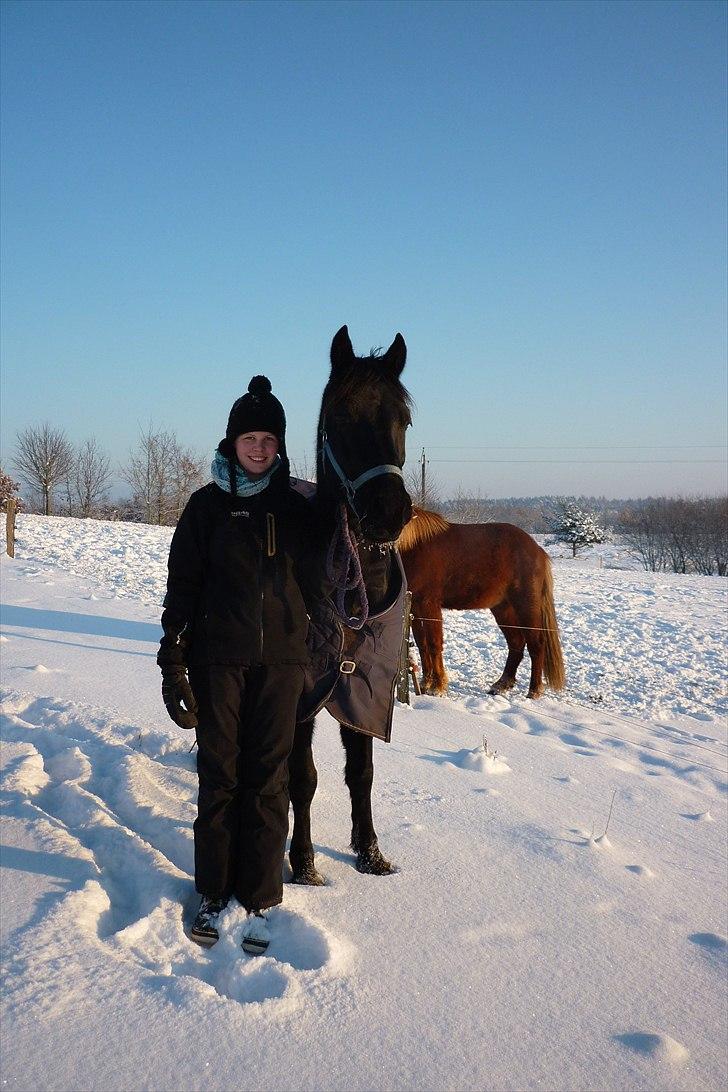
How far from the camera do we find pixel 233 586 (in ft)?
7.06

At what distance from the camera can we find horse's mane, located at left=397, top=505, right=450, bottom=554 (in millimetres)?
5586

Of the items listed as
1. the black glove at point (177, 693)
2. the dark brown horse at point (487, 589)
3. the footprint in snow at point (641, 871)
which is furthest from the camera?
the dark brown horse at point (487, 589)

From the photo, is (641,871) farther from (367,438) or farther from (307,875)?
(367,438)

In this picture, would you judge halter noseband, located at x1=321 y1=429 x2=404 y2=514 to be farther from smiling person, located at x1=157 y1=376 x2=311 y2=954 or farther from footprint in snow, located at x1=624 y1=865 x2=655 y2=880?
footprint in snow, located at x1=624 y1=865 x2=655 y2=880

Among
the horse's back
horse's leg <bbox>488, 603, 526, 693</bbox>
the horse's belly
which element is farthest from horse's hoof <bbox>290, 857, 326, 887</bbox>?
horse's leg <bbox>488, 603, 526, 693</bbox>

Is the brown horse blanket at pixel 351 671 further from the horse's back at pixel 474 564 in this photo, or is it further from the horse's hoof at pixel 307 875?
the horse's back at pixel 474 564

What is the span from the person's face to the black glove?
659mm

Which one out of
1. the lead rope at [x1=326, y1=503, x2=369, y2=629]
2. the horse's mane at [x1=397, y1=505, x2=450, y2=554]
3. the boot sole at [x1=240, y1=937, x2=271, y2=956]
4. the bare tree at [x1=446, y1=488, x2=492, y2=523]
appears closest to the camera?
the boot sole at [x1=240, y1=937, x2=271, y2=956]

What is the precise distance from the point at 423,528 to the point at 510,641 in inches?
71.2

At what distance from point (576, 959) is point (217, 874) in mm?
1106

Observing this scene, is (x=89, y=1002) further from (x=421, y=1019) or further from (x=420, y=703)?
(x=420, y=703)

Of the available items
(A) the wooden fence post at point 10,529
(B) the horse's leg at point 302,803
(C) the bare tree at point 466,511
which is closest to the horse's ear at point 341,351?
(B) the horse's leg at point 302,803

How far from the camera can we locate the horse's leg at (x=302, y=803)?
97.0 inches

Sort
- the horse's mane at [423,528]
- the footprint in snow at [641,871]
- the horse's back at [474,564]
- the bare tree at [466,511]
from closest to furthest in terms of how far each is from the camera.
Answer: the footprint in snow at [641,871] < the horse's mane at [423,528] < the horse's back at [474,564] < the bare tree at [466,511]
